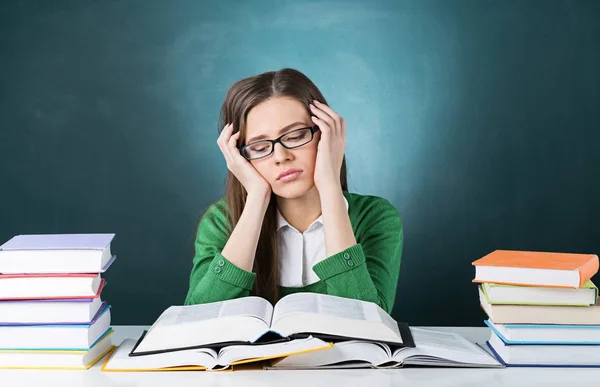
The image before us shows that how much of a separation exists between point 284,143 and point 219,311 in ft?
2.11

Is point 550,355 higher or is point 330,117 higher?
point 330,117

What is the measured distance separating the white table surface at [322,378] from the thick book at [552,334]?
51 millimetres

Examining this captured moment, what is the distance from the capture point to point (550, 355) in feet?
4.44

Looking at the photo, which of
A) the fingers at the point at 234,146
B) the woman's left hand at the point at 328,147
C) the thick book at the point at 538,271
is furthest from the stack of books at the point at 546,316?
the fingers at the point at 234,146

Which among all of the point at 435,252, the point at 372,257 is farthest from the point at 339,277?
the point at 435,252

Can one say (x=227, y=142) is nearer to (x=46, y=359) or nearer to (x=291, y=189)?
(x=291, y=189)

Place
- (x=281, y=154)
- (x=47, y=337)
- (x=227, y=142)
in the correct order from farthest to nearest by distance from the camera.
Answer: (x=227, y=142) < (x=281, y=154) < (x=47, y=337)

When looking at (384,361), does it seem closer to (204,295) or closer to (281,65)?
(204,295)

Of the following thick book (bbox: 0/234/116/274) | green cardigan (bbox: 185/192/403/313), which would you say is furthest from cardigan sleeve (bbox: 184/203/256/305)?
thick book (bbox: 0/234/116/274)

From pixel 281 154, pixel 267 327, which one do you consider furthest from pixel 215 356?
pixel 281 154

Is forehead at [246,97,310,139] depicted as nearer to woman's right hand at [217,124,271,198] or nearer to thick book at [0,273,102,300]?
woman's right hand at [217,124,271,198]

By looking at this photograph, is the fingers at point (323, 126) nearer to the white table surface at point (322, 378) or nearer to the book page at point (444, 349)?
the book page at point (444, 349)

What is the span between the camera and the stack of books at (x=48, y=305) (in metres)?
1.36

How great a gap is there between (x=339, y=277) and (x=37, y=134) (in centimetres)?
205
